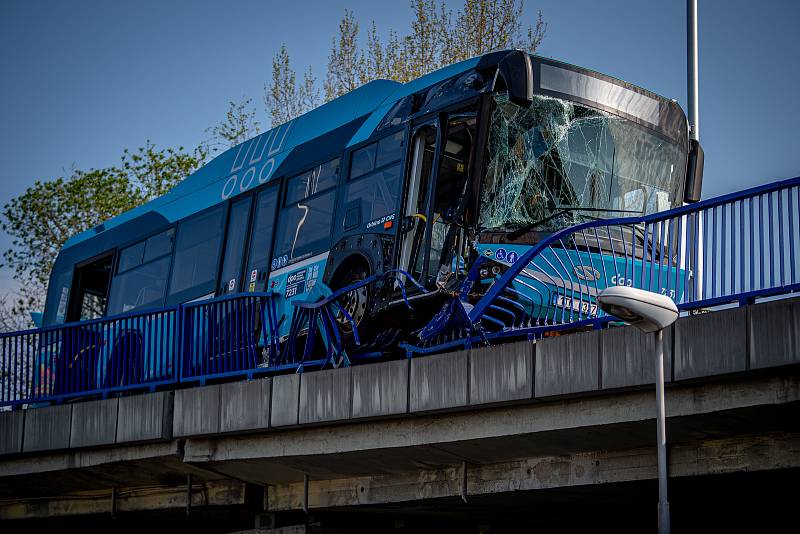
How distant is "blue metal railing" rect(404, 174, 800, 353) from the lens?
966 centimetres

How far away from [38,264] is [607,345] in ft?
88.0

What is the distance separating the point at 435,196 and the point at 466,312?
109 inches

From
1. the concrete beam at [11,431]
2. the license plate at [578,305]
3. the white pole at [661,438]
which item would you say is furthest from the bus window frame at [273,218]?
the white pole at [661,438]

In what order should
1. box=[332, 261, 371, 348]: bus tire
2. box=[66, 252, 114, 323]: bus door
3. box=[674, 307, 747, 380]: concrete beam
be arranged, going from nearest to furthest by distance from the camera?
box=[674, 307, 747, 380]: concrete beam
box=[332, 261, 371, 348]: bus tire
box=[66, 252, 114, 323]: bus door

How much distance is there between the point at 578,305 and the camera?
39.9 feet

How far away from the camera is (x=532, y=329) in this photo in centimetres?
1094

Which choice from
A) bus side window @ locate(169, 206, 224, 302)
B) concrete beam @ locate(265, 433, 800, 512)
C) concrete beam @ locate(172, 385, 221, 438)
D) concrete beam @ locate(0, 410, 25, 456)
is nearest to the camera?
Result: concrete beam @ locate(265, 433, 800, 512)

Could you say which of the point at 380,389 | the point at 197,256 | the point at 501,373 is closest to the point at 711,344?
the point at 501,373

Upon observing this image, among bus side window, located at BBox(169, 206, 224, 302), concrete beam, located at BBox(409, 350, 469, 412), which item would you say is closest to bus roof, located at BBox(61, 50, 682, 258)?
bus side window, located at BBox(169, 206, 224, 302)

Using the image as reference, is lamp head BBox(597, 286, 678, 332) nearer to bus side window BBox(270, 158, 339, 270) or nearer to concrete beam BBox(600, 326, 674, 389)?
concrete beam BBox(600, 326, 674, 389)

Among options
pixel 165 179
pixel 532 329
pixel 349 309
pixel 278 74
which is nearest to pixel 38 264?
pixel 165 179

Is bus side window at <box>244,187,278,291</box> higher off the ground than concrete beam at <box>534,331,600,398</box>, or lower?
higher

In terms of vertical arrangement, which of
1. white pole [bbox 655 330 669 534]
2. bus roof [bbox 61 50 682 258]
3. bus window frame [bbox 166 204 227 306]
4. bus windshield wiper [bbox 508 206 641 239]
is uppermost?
bus roof [bbox 61 50 682 258]

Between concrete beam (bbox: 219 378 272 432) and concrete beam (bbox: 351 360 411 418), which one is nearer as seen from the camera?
concrete beam (bbox: 351 360 411 418)
